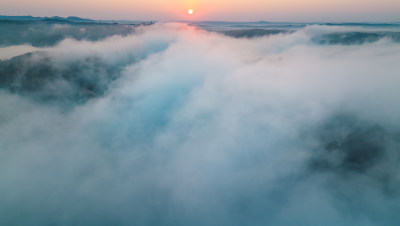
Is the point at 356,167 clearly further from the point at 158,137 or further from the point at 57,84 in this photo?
the point at 57,84

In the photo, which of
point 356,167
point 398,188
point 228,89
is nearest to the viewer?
point 398,188

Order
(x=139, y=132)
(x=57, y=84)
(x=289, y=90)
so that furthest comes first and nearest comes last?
(x=289, y=90), (x=57, y=84), (x=139, y=132)

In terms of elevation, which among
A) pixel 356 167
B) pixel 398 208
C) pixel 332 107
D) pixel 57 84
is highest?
pixel 57 84

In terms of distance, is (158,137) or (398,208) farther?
(158,137)

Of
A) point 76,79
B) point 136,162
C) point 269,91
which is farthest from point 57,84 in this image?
point 269,91

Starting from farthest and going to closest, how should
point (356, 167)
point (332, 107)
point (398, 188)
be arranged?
point (332, 107) → point (356, 167) → point (398, 188)

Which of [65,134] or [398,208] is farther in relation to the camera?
[65,134]

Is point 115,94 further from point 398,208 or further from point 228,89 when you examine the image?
point 398,208

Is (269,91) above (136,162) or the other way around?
above

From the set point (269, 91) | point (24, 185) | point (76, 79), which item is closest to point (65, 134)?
point (24, 185)
